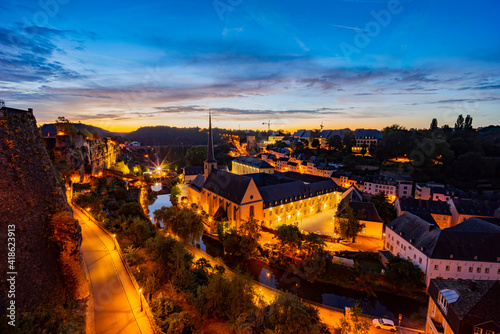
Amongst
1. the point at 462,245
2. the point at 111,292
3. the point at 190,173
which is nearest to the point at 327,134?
the point at 190,173

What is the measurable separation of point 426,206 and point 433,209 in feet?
3.18

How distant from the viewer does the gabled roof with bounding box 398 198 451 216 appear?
119ft

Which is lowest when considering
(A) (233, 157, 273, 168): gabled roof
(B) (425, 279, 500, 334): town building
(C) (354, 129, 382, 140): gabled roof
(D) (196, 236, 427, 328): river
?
(D) (196, 236, 427, 328): river

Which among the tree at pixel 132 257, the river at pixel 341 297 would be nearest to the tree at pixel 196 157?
the river at pixel 341 297

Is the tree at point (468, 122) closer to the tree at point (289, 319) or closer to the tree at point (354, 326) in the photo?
the tree at point (354, 326)

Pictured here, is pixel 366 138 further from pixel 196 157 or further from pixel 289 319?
pixel 289 319

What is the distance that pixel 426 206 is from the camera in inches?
1452

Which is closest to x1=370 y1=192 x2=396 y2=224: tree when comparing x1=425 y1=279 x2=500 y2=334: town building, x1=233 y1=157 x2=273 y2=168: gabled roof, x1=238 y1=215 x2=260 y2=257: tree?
x1=425 y1=279 x2=500 y2=334: town building

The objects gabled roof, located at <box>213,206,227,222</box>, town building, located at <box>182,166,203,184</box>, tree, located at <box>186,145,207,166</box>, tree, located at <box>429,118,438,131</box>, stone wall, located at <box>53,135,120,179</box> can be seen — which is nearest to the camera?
stone wall, located at <box>53,135,120,179</box>

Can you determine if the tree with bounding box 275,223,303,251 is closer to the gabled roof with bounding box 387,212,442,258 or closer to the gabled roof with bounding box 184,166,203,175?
the gabled roof with bounding box 387,212,442,258

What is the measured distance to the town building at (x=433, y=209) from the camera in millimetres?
A: 36250

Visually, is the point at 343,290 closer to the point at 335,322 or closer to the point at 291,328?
the point at 335,322

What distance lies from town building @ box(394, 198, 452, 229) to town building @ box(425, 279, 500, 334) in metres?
20.8

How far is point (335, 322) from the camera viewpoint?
18750 millimetres
